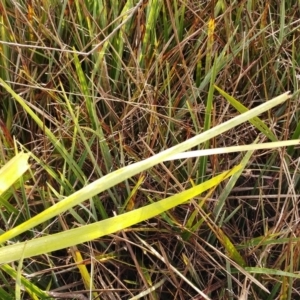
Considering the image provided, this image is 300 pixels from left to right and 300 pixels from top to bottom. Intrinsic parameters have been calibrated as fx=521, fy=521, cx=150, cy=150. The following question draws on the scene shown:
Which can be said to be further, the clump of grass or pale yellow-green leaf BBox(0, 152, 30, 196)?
the clump of grass

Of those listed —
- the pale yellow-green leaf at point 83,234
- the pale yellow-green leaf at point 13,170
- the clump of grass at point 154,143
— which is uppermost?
the pale yellow-green leaf at point 13,170

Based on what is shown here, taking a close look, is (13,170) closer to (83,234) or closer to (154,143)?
(83,234)

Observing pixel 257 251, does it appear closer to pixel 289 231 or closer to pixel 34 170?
pixel 289 231

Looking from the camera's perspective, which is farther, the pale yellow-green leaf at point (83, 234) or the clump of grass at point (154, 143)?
the clump of grass at point (154, 143)

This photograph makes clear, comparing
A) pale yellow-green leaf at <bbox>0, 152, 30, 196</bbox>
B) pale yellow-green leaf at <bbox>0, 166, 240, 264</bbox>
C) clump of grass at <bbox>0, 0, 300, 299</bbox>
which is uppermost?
pale yellow-green leaf at <bbox>0, 152, 30, 196</bbox>

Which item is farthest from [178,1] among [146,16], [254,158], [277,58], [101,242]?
[101,242]

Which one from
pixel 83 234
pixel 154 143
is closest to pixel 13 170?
pixel 83 234

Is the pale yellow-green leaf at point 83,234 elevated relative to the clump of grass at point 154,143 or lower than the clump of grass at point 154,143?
elevated

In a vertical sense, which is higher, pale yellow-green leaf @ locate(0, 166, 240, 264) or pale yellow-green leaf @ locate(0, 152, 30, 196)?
pale yellow-green leaf @ locate(0, 152, 30, 196)
